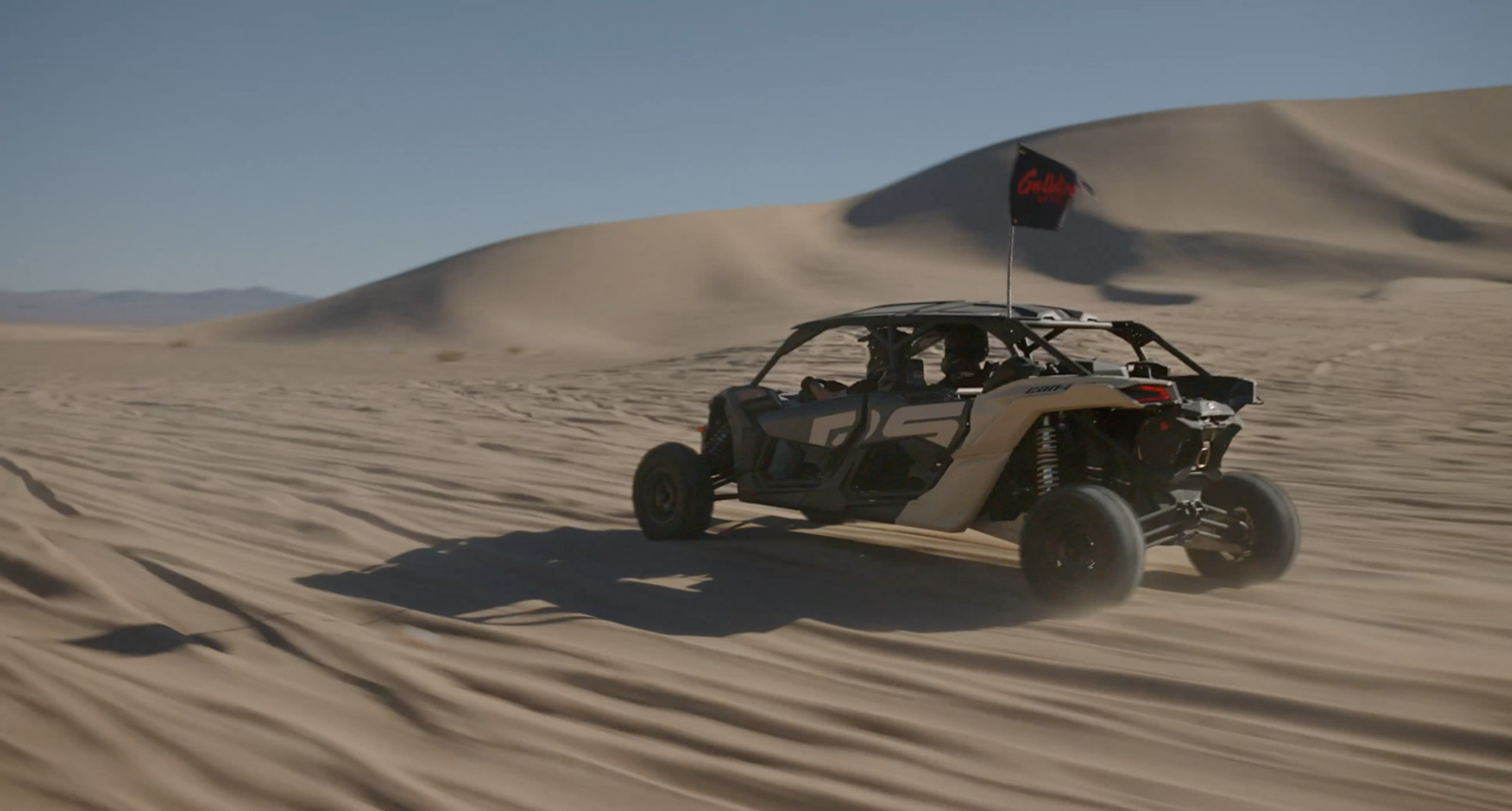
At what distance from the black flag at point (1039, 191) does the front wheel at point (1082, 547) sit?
104 inches

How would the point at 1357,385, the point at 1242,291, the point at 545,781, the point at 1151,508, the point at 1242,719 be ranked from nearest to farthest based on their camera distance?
the point at 545,781
the point at 1242,719
the point at 1151,508
the point at 1357,385
the point at 1242,291

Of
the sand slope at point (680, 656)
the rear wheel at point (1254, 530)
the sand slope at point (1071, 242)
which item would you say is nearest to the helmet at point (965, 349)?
the sand slope at point (680, 656)

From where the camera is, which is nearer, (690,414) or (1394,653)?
(1394,653)

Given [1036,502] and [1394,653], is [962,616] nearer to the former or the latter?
[1036,502]

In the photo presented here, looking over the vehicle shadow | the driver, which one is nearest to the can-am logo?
the driver

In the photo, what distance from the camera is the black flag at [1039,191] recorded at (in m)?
8.18

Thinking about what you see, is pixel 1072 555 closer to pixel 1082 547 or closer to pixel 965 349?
pixel 1082 547

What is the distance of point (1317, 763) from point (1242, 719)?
0.41 meters

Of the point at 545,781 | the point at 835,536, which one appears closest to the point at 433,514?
the point at 835,536

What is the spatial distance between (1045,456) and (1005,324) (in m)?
0.68

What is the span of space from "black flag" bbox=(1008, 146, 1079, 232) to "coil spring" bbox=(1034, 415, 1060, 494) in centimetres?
220

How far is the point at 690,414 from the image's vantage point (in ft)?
50.7

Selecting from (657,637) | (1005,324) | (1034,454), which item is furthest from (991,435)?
(657,637)

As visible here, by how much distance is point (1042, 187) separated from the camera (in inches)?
326
